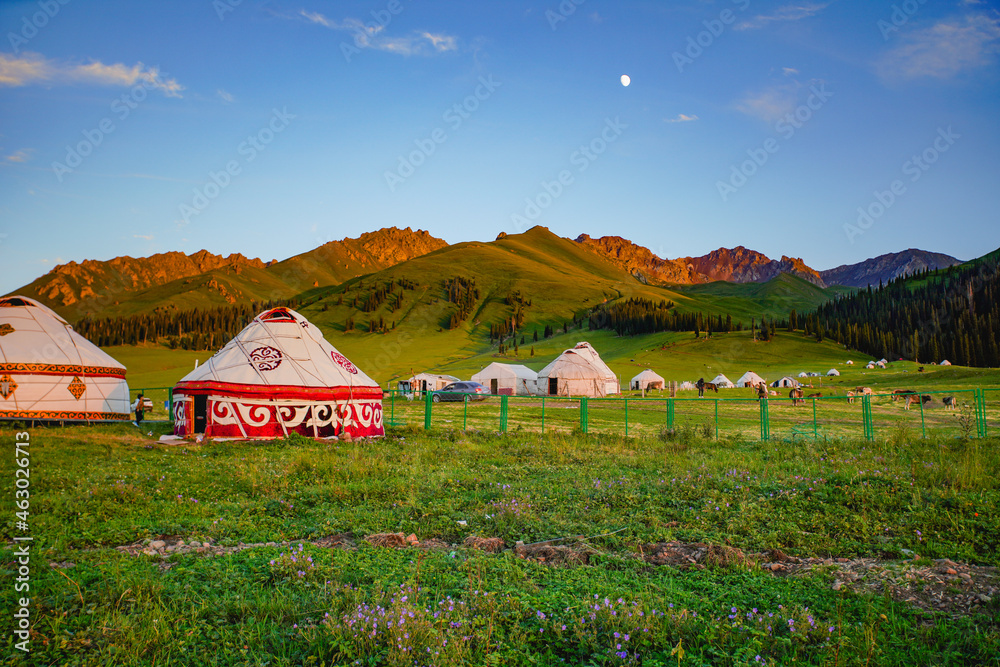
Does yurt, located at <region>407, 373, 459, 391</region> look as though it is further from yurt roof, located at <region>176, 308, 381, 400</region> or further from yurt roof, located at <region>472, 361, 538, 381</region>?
yurt roof, located at <region>176, 308, 381, 400</region>

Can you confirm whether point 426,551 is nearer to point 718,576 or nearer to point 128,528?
point 718,576

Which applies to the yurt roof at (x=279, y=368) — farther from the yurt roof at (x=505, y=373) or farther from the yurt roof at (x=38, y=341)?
the yurt roof at (x=505, y=373)

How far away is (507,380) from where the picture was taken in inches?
1871

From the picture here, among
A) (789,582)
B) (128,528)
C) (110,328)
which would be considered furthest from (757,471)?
(110,328)

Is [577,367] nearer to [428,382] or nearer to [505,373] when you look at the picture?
[505,373]

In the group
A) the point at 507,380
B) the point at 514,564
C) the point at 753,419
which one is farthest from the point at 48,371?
the point at 507,380

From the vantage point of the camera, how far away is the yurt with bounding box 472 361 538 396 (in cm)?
4700

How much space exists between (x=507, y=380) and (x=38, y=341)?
33.4 meters

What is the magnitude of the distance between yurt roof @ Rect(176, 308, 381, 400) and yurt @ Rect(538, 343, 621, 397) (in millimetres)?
27105

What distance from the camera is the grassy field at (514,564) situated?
367 cm

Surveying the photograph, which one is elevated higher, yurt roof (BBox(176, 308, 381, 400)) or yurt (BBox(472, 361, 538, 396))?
yurt roof (BBox(176, 308, 381, 400))

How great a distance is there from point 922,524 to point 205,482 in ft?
32.0

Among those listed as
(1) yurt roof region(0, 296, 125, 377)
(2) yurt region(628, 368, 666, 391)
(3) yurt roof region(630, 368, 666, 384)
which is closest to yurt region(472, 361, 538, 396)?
(2) yurt region(628, 368, 666, 391)

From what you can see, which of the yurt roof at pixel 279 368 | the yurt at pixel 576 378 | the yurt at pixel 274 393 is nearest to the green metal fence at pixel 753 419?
the yurt at pixel 274 393
